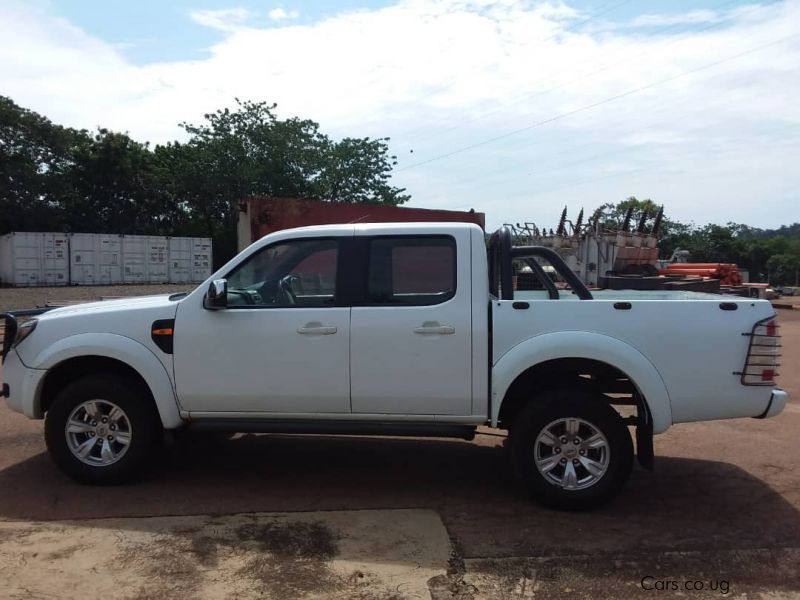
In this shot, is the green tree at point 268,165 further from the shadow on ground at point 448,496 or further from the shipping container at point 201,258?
the shadow on ground at point 448,496

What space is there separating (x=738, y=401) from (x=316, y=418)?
2.84 m

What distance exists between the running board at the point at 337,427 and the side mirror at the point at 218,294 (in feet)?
2.79

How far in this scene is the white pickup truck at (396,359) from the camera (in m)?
4.43

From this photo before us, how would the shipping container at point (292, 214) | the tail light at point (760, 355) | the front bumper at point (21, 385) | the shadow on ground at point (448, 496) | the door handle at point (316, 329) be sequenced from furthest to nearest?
the shipping container at point (292, 214)
the front bumper at point (21, 385)
the door handle at point (316, 329)
the tail light at point (760, 355)
the shadow on ground at point (448, 496)

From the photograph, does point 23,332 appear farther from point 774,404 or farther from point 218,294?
point 774,404

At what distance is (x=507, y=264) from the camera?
489 cm

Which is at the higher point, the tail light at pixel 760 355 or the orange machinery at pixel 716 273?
the orange machinery at pixel 716 273

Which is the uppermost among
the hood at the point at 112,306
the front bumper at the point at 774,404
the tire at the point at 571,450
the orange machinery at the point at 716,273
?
the orange machinery at the point at 716,273

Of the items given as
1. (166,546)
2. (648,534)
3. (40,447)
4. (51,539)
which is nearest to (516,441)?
(648,534)

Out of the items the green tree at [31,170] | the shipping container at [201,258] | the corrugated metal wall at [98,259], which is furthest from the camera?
the green tree at [31,170]

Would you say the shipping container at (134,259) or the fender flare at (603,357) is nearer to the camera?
the fender flare at (603,357)

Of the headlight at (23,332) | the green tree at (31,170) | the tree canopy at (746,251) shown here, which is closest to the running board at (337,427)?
the headlight at (23,332)

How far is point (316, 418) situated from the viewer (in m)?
4.76

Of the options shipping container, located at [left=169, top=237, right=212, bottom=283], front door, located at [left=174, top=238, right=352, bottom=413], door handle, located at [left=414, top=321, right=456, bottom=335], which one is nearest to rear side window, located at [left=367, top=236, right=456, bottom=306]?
door handle, located at [left=414, top=321, right=456, bottom=335]
